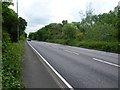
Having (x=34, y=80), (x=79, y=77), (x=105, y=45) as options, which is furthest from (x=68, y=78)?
(x=105, y=45)

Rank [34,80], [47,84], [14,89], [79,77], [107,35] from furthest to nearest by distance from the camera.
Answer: [107,35], [79,77], [34,80], [47,84], [14,89]

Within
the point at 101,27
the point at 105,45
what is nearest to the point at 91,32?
the point at 101,27

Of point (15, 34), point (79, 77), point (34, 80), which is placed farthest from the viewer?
point (15, 34)

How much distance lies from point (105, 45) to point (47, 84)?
652 inches

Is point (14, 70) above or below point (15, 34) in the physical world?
below

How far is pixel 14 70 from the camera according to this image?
21.7 feet

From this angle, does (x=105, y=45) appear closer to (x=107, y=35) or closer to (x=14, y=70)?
(x=107, y=35)

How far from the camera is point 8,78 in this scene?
17.2 ft

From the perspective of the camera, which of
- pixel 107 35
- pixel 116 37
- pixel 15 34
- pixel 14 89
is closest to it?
pixel 14 89

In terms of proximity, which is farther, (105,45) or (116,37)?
(116,37)

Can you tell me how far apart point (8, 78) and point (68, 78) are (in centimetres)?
266

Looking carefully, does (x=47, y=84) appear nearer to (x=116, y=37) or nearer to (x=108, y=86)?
(x=108, y=86)

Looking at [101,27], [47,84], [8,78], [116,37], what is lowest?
[47,84]

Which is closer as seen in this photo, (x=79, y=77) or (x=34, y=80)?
(x=34, y=80)
